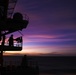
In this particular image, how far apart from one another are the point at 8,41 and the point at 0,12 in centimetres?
574

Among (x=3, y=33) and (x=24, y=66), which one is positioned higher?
(x=3, y=33)

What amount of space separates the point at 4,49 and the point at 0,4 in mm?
7886

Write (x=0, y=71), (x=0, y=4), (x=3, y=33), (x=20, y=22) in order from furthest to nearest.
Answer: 1. (x=3, y=33)
2. (x=0, y=71)
3. (x=20, y=22)
4. (x=0, y=4)

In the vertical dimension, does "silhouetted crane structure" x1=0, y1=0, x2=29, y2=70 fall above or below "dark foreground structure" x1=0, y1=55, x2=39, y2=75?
above

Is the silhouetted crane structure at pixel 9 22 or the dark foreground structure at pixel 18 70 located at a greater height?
the silhouetted crane structure at pixel 9 22

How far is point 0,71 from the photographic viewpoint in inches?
1558

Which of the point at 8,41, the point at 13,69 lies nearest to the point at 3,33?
the point at 8,41

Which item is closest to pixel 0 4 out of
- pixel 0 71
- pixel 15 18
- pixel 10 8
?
pixel 10 8

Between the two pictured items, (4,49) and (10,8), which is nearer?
(10,8)

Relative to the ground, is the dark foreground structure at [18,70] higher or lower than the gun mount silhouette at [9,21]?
lower

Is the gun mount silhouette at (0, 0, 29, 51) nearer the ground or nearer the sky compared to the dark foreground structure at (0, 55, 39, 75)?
nearer the sky

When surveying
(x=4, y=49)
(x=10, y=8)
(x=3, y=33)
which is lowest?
(x=4, y=49)

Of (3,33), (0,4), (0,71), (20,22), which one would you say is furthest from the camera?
(3,33)

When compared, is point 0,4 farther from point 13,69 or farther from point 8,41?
point 13,69
